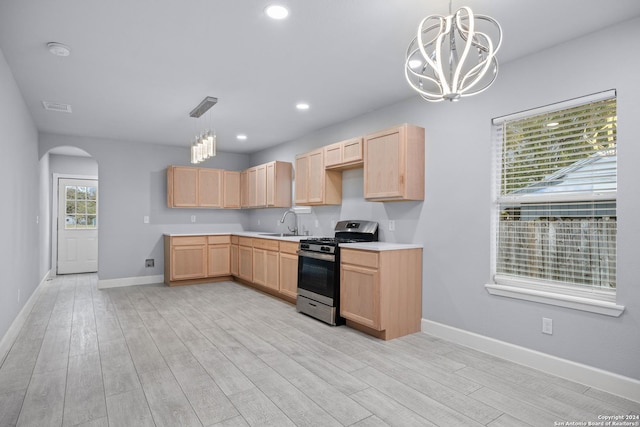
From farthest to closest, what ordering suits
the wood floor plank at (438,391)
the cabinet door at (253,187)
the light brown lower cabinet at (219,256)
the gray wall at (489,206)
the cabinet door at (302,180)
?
the cabinet door at (253,187)
the light brown lower cabinet at (219,256)
the cabinet door at (302,180)
the gray wall at (489,206)
the wood floor plank at (438,391)

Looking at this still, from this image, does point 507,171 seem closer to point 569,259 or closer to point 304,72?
point 569,259

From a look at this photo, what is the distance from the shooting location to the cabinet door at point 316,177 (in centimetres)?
472

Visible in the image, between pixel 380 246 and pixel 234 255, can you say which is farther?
pixel 234 255

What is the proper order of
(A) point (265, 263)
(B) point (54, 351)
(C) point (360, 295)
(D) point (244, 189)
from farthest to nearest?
(D) point (244, 189), (A) point (265, 263), (C) point (360, 295), (B) point (54, 351)

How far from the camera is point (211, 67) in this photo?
125 inches

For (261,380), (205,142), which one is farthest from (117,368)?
(205,142)

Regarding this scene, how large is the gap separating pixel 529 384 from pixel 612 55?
2.30m

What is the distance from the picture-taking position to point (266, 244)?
5.37 metres

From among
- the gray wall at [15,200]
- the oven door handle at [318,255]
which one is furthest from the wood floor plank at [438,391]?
the gray wall at [15,200]

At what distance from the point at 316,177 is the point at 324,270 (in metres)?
1.37

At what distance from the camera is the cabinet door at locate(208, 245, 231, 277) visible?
6.22 m

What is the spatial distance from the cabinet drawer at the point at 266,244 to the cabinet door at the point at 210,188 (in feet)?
4.93

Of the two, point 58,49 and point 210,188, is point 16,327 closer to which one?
point 58,49

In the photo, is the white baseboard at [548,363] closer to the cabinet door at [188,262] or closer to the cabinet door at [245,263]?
the cabinet door at [245,263]
